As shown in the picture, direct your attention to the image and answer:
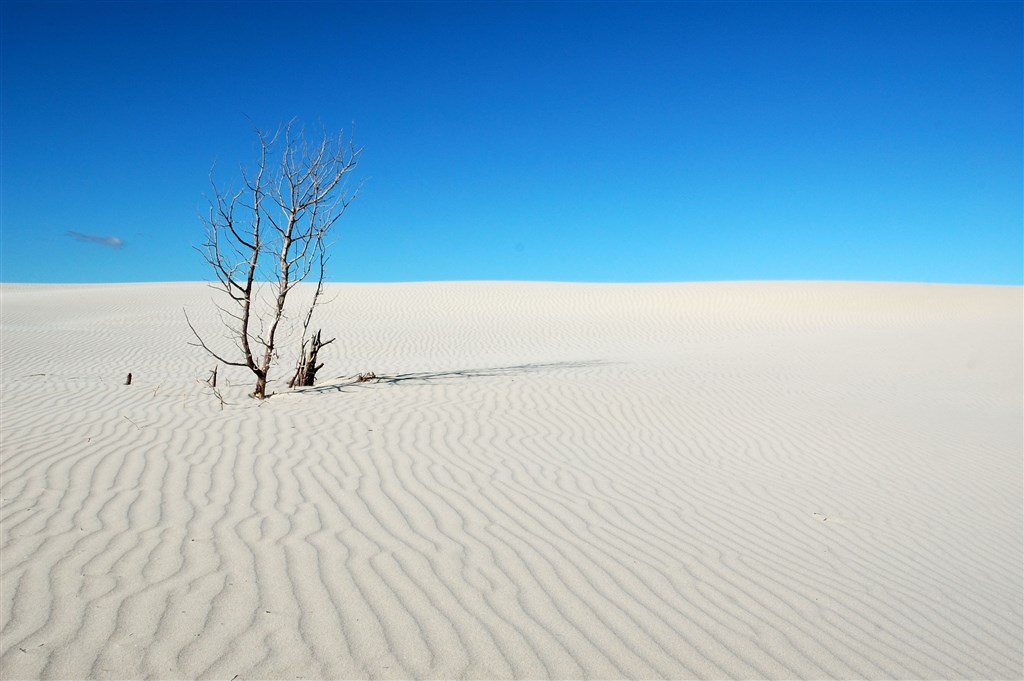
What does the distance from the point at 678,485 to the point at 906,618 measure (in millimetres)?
2343

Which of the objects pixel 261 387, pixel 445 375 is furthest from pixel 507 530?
pixel 445 375

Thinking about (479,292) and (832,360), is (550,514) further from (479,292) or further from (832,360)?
(479,292)

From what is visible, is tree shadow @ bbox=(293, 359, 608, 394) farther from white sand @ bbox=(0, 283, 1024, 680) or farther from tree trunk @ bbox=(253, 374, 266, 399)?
tree trunk @ bbox=(253, 374, 266, 399)

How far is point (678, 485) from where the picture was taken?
223 inches

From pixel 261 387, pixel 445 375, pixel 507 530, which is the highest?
pixel 445 375

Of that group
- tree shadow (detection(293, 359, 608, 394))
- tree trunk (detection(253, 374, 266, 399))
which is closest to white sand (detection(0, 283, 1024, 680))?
tree shadow (detection(293, 359, 608, 394))

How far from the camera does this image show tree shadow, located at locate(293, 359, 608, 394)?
398 inches

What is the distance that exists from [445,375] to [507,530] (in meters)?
8.18

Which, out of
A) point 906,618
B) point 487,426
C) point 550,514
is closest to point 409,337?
point 487,426

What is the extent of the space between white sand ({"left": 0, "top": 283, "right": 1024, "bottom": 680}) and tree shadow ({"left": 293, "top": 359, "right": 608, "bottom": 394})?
36 centimetres

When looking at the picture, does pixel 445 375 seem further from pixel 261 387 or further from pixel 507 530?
pixel 507 530

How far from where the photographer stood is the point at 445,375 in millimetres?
12281

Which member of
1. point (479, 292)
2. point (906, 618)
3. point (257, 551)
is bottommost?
point (906, 618)

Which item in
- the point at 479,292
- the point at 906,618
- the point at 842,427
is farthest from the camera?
the point at 479,292
